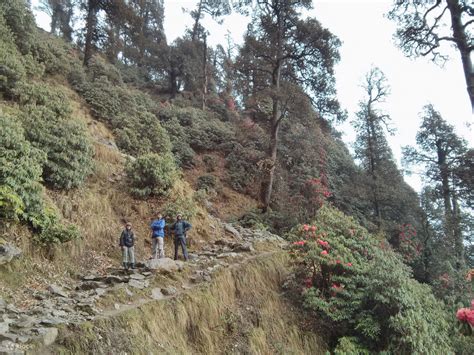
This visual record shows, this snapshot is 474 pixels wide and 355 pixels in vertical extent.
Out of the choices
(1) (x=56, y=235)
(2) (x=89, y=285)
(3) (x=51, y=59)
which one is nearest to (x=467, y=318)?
(2) (x=89, y=285)

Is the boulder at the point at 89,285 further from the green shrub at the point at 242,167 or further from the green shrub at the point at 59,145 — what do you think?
the green shrub at the point at 242,167

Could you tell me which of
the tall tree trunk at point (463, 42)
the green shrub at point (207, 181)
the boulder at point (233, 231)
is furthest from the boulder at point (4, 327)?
the green shrub at point (207, 181)

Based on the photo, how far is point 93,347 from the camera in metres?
3.85

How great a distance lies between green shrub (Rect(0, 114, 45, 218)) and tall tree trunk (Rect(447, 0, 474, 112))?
709cm

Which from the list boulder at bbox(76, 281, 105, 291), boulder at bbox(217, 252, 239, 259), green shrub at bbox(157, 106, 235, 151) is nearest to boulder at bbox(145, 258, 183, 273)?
boulder at bbox(76, 281, 105, 291)

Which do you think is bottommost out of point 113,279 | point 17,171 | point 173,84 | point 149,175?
point 113,279

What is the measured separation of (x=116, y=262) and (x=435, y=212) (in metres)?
17.1

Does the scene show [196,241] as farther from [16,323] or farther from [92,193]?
[16,323]

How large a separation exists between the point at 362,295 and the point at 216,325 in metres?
3.02

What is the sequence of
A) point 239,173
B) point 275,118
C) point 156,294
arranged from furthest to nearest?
1. point 239,173
2. point 275,118
3. point 156,294

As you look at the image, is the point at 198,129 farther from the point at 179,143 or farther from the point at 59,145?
the point at 59,145

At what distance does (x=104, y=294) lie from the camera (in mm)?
5047

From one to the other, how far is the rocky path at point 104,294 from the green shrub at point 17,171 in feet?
4.98

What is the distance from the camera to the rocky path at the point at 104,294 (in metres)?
3.57
